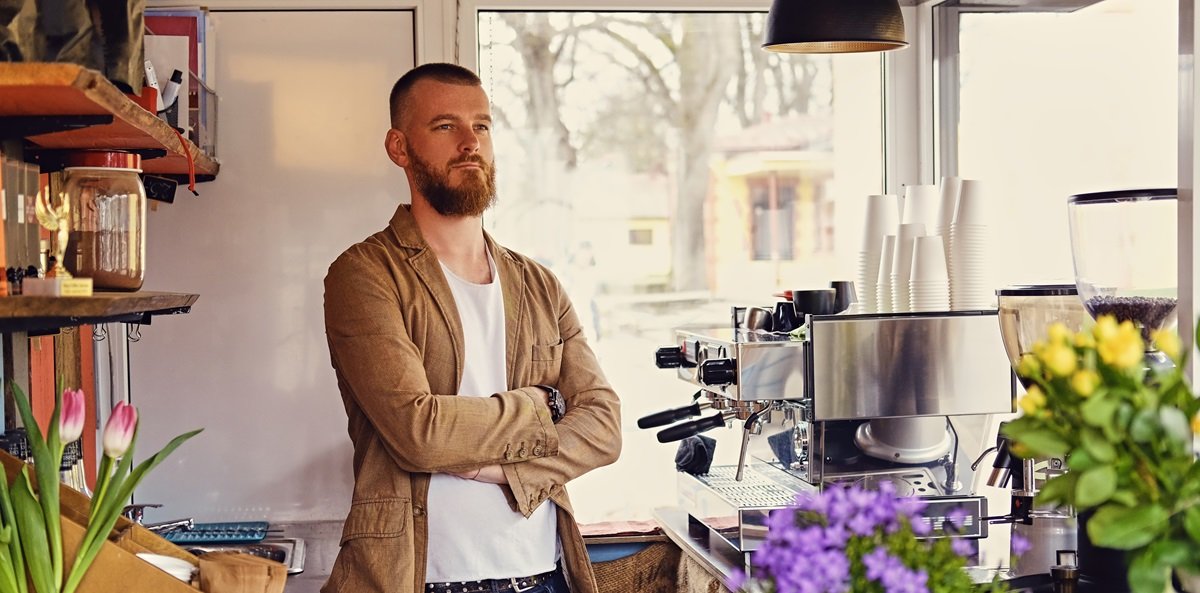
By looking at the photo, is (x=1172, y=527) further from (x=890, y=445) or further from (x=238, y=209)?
(x=238, y=209)

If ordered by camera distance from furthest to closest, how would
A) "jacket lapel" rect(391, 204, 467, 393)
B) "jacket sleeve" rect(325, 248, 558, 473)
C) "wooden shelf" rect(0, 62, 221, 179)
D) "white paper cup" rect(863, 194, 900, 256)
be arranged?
"white paper cup" rect(863, 194, 900, 256) → "jacket lapel" rect(391, 204, 467, 393) → "jacket sleeve" rect(325, 248, 558, 473) → "wooden shelf" rect(0, 62, 221, 179)

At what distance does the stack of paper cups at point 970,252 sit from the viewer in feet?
7.95

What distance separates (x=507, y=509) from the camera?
217 cm

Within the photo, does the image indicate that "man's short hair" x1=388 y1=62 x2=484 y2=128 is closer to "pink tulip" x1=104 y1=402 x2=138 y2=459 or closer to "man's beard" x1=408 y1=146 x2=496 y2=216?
"man's beard" x1=408 y1=146 x2=496 y2=216

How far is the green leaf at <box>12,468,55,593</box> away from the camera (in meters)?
1.40

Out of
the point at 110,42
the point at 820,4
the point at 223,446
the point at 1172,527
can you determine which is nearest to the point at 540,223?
the point at 223,446

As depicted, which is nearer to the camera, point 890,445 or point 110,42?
point 110,42

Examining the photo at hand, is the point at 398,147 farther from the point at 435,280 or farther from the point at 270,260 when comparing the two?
the point at 270,260

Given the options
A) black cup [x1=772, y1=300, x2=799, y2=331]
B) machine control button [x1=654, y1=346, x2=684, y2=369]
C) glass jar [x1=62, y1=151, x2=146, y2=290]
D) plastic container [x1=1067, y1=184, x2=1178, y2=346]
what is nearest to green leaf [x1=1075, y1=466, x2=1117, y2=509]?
plastic container [x1=1067, y1=184, x2=1178, y2=346]

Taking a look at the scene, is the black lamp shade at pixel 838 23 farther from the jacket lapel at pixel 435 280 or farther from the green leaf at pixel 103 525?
the green leaf at pixel 103 525

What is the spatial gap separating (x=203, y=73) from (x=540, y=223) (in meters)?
0.95

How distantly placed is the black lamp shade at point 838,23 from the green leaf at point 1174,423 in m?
1.47

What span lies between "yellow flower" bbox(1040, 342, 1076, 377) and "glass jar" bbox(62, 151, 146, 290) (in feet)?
4.18

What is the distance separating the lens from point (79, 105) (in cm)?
148
